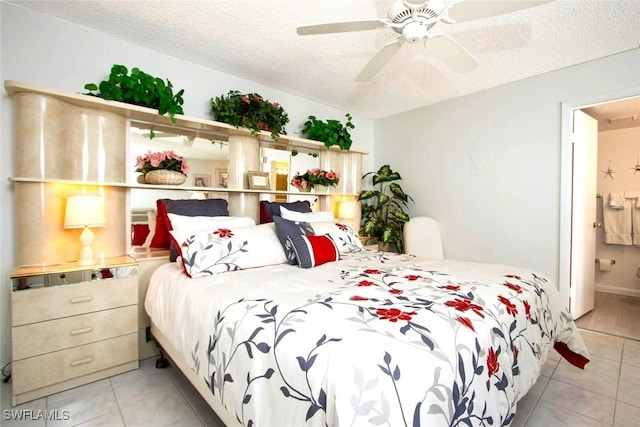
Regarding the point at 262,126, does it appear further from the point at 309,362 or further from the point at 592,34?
the point at 592,34

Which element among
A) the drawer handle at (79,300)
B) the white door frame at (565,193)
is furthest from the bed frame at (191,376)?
the white door frame at (565,193)

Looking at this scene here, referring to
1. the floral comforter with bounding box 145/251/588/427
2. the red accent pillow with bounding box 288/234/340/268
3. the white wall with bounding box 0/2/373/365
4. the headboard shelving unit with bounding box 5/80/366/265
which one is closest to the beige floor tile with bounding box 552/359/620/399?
the floral comforter with bounding box 145/251/588/427

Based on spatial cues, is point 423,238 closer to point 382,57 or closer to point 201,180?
point 382,57

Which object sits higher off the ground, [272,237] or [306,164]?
[306,164]

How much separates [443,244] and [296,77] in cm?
262

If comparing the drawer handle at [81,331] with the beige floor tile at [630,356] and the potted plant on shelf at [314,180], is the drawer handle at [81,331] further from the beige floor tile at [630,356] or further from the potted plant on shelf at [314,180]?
the beige floor tile at [630,356]

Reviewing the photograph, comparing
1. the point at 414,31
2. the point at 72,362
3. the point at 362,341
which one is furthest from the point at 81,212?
the point at 414,31

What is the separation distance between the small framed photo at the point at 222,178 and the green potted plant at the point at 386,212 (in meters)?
1.81

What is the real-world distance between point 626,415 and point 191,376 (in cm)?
240

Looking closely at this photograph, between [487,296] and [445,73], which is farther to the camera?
[445,73]

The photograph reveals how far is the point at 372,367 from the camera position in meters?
0.80

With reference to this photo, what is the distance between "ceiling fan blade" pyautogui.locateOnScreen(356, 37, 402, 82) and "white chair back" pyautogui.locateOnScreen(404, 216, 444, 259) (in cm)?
209

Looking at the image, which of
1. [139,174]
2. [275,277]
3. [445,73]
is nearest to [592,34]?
[445,73]

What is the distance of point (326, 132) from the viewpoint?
3.34 m
